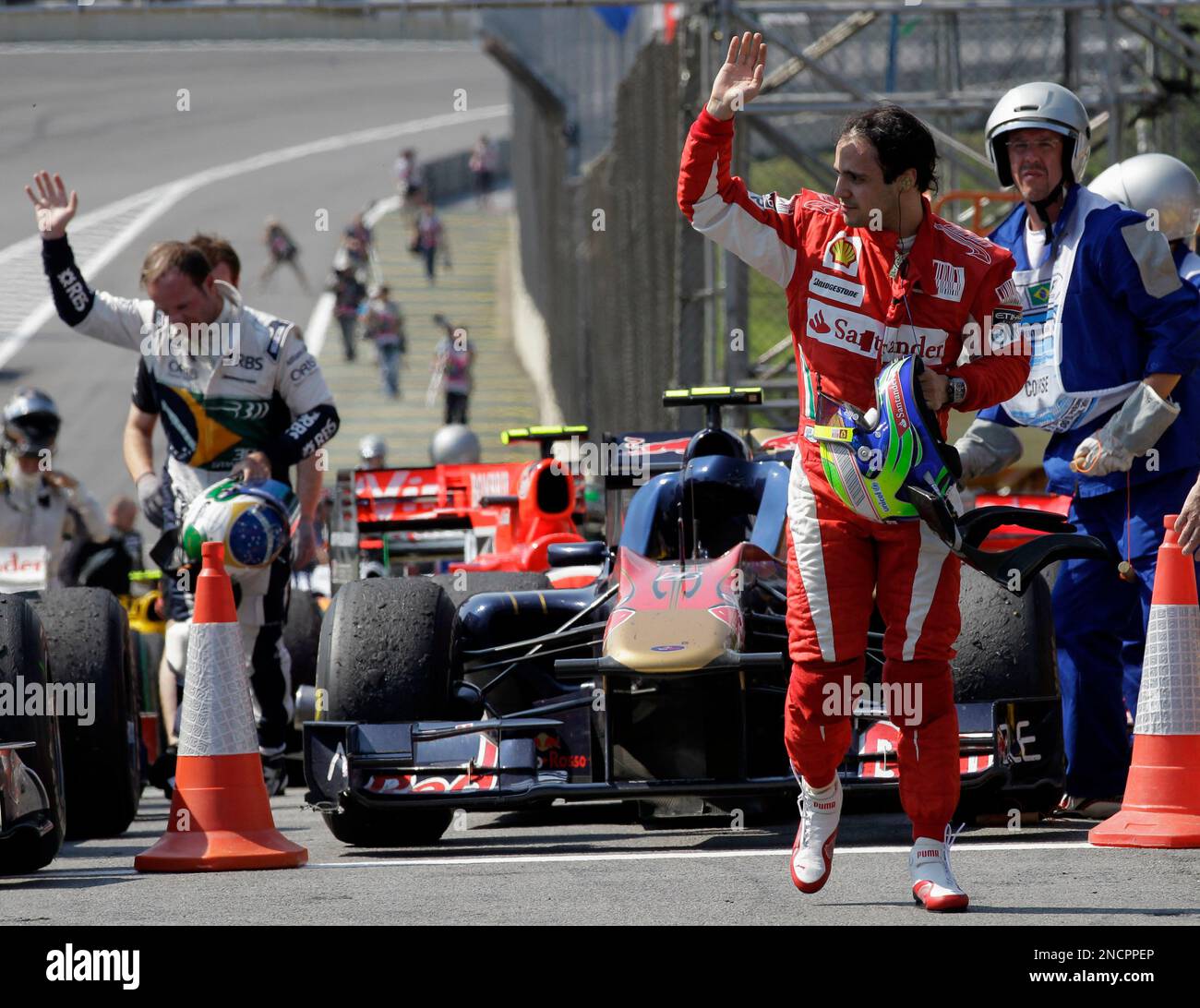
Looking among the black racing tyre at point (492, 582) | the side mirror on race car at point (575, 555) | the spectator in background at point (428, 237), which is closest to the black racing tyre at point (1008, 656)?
the black racing tyre at point (492, 582)

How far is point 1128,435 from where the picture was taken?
6.57 meters

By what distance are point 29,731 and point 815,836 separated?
7.30 ft

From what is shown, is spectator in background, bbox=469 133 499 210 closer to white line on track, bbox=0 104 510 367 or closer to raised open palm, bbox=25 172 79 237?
white line on track, bbox=0 104 510 367

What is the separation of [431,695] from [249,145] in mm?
47460

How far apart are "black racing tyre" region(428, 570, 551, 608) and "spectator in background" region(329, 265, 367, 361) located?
2504 cm

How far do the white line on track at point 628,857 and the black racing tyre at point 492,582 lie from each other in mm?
1904

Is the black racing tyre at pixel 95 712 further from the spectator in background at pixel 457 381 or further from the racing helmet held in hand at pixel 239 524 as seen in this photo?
the spectator in background at pixel 457 381

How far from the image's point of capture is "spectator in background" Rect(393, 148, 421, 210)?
44.9 meters

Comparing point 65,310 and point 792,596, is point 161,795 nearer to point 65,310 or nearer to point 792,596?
point 65,310

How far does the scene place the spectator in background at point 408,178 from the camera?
44875 mm

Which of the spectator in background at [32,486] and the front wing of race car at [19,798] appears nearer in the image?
the front wing of race car at [19,798]

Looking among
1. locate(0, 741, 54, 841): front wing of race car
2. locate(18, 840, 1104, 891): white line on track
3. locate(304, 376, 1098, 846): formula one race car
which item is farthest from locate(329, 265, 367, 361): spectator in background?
locate(0, 741, 54, 841): front wing of race car

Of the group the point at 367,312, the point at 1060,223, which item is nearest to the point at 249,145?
the point at 367,312

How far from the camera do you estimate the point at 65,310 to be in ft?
26.9
